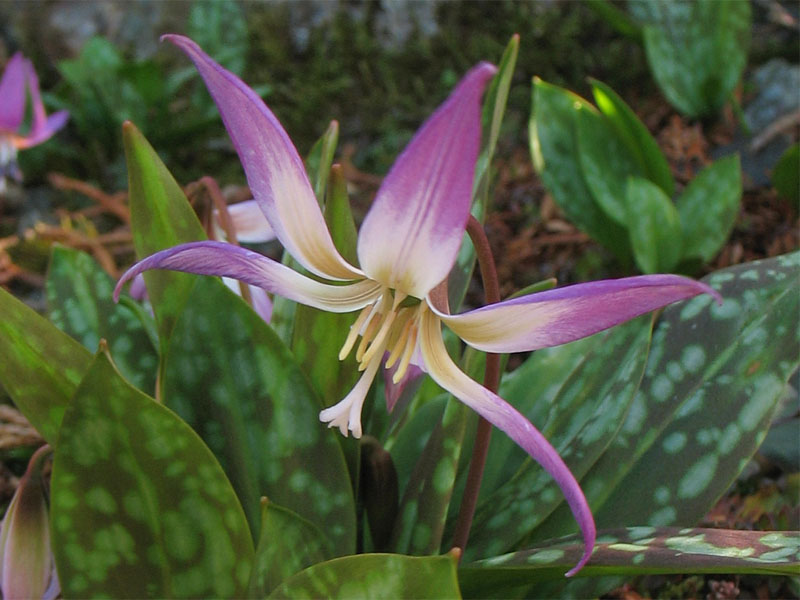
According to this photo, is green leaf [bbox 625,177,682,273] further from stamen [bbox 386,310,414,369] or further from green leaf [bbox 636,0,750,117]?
stamen [bbox 386,310,414,369]

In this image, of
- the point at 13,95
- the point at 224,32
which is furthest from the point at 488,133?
the point at 224,32

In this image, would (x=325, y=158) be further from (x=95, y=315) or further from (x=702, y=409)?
(x=702, y=409)

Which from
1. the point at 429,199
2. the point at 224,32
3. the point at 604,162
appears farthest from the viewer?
the point at 224,32

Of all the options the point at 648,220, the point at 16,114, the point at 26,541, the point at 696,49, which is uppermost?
the point at 696,49

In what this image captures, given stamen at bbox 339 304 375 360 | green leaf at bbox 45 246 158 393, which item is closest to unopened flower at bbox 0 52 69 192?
green leaf at bbox 45 246 158 393

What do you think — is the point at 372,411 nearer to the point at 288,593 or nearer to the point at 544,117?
the point at 288,593

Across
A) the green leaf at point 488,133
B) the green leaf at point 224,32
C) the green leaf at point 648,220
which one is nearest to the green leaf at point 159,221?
the green leaf at point 488,133
